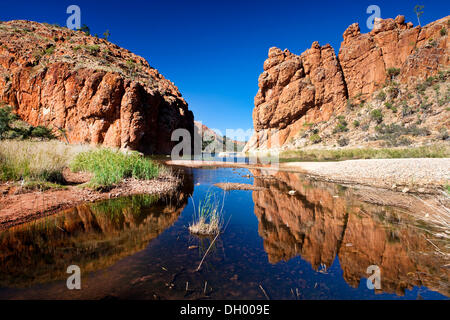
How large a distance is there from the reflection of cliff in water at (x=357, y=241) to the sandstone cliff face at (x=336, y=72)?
51.8 m

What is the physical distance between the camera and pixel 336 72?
57.2 m

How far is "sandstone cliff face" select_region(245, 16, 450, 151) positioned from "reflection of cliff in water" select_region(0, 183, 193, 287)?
56642mm

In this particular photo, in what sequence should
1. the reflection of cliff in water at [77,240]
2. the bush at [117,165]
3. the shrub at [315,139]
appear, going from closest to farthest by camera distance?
the reflection of cliff in water at [77,240] < the bush at [117,165] < the shrub at [315,139]

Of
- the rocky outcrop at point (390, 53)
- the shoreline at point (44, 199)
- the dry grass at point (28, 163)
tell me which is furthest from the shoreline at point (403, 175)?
the rocky outcrop at point (390, 53)

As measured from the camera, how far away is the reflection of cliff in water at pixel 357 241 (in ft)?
11.3

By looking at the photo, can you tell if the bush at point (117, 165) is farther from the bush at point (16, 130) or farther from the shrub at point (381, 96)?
the shrub at point (381, 96)

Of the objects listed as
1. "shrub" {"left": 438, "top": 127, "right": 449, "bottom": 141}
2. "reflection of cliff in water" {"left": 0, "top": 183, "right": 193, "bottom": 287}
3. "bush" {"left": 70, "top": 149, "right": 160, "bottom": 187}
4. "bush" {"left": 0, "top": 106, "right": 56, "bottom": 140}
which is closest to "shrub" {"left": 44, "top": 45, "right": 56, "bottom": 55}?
"bush" {"left": 0, "top": 106, "right": 56, "bottom": 140}

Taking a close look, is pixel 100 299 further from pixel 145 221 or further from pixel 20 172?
pixel 20 172

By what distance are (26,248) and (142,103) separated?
46.7 m

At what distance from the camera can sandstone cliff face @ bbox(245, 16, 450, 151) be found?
44.4 metres

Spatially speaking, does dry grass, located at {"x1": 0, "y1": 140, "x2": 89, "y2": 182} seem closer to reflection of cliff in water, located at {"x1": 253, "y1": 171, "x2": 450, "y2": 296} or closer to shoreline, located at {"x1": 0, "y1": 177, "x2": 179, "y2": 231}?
shoreline, located at {"x1": 0, "y1": 177, "x2": 179, "y2": 231}

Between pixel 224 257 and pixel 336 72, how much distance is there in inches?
2590

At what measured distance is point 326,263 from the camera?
3.90m

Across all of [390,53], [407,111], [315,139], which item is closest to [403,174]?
[407,111]
